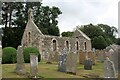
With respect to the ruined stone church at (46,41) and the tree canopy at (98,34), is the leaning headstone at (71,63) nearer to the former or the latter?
the ruined stone church at (46,41)

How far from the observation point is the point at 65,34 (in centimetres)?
7106

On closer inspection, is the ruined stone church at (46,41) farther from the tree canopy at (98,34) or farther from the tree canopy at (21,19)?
the tree canopy at (98,34)

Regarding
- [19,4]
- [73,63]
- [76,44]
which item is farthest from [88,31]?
[73,63]

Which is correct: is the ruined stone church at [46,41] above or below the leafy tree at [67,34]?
below

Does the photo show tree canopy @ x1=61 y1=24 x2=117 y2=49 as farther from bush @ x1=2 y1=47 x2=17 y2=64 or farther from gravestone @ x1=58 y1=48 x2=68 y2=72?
gravestone @ x1=58 y1=48 x2=68 y2=72

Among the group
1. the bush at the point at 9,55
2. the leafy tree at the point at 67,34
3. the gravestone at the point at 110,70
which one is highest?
the leafy tree at the point at 67,34

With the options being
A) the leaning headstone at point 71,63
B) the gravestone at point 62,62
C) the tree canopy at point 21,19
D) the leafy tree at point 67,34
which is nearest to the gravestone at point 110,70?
the leaning headstone at point 71,63

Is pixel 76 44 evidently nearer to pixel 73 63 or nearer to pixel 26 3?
pixel 26 3

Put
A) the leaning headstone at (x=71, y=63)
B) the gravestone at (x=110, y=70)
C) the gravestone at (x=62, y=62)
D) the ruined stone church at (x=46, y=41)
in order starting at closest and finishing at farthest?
the gravestone at (x=110, y=70), the leaning headstone at (x=71, y=63), the gravestone at (x=62, y=62), the ruined stone church at (x=46, y=41)

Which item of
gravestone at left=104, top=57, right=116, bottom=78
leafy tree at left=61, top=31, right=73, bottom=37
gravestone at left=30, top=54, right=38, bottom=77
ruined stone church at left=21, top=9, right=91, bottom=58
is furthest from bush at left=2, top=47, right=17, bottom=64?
leafy tree at left=61, top=31, right=73, bottom=37

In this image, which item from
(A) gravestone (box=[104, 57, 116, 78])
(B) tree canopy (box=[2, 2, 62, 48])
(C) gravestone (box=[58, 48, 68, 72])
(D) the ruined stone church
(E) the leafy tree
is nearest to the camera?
(A) gravestone (box=[104, 57, 116, 78])

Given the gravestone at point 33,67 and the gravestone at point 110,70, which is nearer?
the gravestone at point 110,70

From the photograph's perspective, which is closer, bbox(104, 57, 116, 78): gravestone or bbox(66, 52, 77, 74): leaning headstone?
bbox(104, 57, 116, 78): gravestone

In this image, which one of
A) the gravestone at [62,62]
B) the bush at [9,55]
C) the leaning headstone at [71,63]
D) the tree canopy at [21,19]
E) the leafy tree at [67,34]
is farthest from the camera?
the leafy tree at [67,34]
